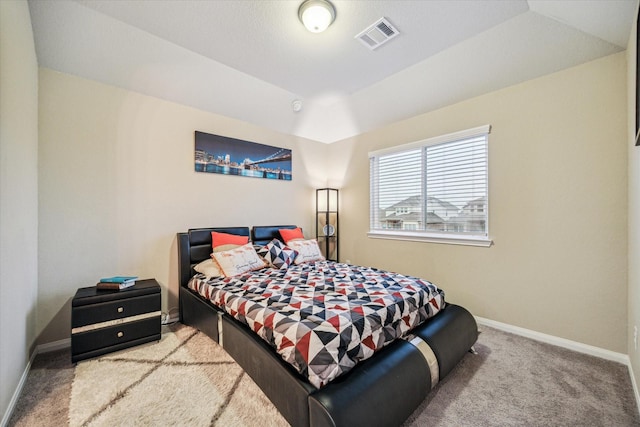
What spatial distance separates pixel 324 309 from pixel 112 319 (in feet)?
6.19

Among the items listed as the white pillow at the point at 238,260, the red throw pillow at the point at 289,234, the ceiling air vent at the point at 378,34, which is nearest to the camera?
the ceiling air vent at the point at 378,34

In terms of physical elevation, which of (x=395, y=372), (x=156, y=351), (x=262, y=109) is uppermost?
(x=262, y=109)

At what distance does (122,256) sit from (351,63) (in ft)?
10.5

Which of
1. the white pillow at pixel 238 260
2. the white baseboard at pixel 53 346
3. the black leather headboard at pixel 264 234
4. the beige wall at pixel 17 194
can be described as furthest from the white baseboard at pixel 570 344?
the white baseboard at pixel 53 346

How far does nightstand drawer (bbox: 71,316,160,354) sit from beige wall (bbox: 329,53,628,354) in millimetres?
3186

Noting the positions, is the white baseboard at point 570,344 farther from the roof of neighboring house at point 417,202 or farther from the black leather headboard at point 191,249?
the black leather headboard at point 191,249

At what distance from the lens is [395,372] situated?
4.65 ft

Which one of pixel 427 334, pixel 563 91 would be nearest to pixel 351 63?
pixel 563 91

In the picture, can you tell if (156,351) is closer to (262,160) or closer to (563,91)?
(262,160)

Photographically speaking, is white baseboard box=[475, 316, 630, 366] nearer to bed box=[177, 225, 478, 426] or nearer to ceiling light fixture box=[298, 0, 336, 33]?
bed box=[177, 225, 478, 426]

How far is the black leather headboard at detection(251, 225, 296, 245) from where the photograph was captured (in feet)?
11.7

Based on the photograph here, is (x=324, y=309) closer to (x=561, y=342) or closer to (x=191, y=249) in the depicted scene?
(x=191, y=249)

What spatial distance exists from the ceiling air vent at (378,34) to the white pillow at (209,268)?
2708 millimetres

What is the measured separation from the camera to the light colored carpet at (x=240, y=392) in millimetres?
1497
